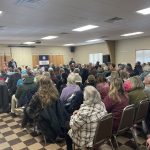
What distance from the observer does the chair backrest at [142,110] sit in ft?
8.48

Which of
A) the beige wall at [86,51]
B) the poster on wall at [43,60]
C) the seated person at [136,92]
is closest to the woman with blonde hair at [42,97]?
the seated person at [136,92]

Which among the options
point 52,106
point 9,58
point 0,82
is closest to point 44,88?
point 52,106

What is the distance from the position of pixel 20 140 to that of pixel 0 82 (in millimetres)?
2277

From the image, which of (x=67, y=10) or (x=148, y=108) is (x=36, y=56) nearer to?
(x=67, y=10)

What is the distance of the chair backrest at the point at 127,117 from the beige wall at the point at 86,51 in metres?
9.97

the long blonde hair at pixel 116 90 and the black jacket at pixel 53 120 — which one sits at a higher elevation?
the long blonde hair at pixel 116 90

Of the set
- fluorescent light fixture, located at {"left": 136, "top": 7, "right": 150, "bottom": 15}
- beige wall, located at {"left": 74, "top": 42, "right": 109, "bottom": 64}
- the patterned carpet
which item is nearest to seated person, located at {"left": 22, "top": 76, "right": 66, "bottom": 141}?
the patterned carpet

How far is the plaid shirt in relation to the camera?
2.07 m

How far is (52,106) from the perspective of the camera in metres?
2.93

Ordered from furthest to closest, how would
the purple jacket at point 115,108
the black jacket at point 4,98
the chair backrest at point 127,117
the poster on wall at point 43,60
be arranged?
the poster on wall at point 43,60, the black jacket at point 4,98, the purple jacket at point 115,108, the chair backrest at point 127,117

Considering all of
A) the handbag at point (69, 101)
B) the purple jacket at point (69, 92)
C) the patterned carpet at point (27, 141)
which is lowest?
the patterned carpet at point (27, 141)

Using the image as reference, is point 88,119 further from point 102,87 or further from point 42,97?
point 102,87

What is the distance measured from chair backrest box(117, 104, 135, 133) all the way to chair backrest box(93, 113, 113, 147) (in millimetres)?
254

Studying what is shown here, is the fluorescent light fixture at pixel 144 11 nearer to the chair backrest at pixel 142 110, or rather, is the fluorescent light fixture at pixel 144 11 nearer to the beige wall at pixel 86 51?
the chair backrest at pixel 142 110
